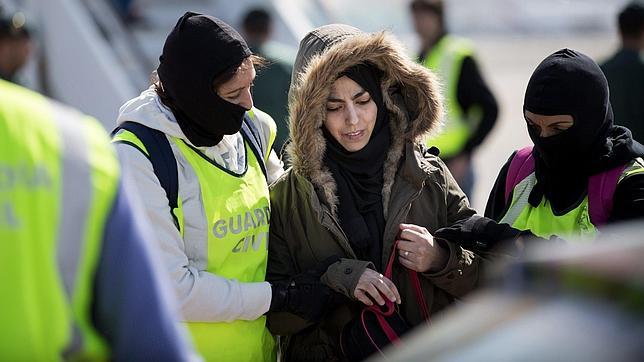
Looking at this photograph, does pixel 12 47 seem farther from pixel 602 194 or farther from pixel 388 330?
pixel 602 194

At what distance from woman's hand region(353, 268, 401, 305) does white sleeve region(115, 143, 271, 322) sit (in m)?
0.31

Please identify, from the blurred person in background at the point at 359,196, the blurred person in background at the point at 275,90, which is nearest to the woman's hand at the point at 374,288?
the blurred person in background at the point at 359,196

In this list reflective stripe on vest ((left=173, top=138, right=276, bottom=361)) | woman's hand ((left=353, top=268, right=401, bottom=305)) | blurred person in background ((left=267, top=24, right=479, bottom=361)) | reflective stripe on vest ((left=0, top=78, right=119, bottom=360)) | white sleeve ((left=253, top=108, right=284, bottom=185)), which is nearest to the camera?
reflective stripe on vest ((left=0, top=78, right=119, bottom=360))

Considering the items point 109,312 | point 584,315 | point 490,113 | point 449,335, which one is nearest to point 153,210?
point 109,312

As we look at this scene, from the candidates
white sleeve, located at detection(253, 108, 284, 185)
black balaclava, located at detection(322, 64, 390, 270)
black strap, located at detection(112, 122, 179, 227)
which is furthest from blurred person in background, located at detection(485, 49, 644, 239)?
black strap, located at detection(112, 122, 179, 227)

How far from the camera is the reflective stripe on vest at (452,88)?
6.77 m

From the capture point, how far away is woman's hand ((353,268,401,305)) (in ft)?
11.2

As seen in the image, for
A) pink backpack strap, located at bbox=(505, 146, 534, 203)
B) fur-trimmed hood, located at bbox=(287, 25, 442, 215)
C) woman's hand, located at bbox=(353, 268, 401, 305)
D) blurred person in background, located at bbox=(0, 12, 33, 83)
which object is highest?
fur-trimmed hood, located at bbox=(287, 25, 442, 215)

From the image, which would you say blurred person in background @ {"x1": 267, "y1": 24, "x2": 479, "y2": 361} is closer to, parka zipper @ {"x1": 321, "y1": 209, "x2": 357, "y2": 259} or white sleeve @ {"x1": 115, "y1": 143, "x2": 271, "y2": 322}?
parka zipper @ {"x1": 321, "y1": 209, "x2": 357, "y2": 259}

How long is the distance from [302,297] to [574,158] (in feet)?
3.24

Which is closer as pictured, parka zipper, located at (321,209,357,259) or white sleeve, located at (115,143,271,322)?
white sleeve, located at (115,143,271,322)

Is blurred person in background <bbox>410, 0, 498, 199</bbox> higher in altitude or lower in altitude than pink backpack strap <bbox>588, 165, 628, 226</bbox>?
lower

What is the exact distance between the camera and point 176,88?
3371 mm

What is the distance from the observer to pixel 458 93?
22.2 feet
